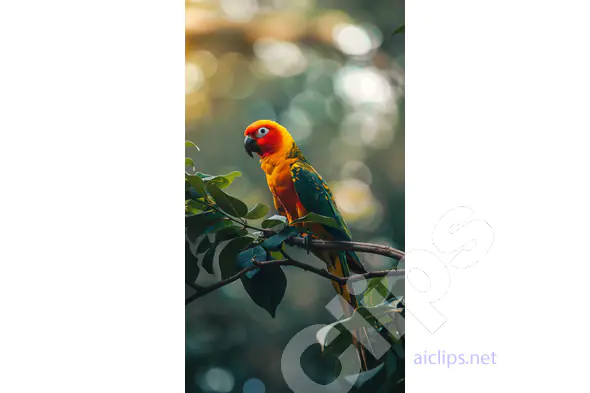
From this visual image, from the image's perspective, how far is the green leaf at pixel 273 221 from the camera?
5.04ft

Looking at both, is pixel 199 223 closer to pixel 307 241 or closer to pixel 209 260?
pixel 209 260

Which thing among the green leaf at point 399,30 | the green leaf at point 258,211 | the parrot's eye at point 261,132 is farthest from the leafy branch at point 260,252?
the green leaf at point 399,30

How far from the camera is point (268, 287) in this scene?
1555 mm

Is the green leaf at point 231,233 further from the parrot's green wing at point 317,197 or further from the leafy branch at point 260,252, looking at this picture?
the parrot's green wing at point 317,197

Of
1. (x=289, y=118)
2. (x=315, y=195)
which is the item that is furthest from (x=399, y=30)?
(x=315, y=195)

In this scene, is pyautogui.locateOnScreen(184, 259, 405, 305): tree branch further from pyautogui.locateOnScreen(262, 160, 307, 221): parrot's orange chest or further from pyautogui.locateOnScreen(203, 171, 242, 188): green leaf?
pyautogui.locateOnScreen(203, 171, 242, 188): green leaf

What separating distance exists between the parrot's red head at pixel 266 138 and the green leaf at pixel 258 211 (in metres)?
0.15

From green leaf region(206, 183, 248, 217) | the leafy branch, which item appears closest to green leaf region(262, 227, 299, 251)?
the leafy branch

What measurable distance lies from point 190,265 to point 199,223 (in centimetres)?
13
